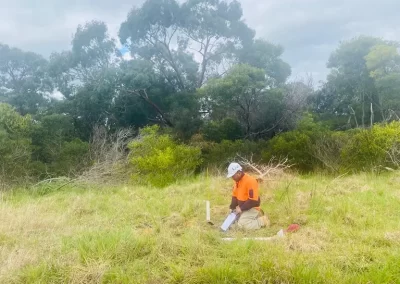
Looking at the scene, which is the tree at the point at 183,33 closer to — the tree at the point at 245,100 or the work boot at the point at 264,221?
the tree at the point at 245,100

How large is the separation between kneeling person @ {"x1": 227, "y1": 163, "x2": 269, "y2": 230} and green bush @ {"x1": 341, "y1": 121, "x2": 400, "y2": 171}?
556cm

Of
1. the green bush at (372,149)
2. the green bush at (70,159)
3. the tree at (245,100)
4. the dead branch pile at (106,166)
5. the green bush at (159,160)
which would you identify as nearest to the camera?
the dead branch pile at (106,166)

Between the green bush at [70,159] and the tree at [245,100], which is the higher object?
the tree at [245,100]

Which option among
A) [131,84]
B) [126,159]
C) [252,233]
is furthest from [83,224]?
[131,84]

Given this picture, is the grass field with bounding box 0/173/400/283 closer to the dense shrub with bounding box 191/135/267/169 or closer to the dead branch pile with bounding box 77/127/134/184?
the dead branch pile with bounding box 77/127/134/184

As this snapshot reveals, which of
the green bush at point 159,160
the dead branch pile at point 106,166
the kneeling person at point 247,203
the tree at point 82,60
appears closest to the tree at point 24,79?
the tree at point 82,60

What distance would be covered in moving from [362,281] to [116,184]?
7322mm

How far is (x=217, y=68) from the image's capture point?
65.2 ft

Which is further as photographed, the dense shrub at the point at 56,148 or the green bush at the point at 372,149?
the dense shrub at the point at 56,148

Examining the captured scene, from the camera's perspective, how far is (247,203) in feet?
17.0

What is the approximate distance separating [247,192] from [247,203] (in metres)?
0.18

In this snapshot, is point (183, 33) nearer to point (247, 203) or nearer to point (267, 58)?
point (267, 58)

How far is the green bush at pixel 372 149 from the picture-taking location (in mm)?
9599

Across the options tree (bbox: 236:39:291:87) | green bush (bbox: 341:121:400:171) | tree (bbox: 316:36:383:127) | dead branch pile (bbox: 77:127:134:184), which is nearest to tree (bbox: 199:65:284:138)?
tree (bbox: 236:39:291:87)
